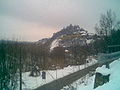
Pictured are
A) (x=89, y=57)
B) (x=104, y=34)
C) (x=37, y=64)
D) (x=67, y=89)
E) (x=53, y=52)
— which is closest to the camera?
(x=67, y=89)

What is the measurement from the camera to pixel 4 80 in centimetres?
2212

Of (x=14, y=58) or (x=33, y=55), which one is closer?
(x=14, y=58)

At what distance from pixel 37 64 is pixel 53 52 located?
8.77 metres

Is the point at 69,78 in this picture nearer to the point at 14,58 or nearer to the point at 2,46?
the point at 14,58

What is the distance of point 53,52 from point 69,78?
57.7 ft

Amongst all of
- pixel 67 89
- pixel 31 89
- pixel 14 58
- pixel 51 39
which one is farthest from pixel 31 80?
pixel 51 39

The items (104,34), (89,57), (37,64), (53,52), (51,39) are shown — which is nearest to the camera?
(37,64)

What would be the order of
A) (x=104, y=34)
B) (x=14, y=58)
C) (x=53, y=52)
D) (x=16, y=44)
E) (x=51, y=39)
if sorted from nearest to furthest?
(x=14, y=58), (x=16, y=44), (x=104, y=34), (x=53, y=52), (x=51, y=39)

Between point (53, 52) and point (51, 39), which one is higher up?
point (51, 39)

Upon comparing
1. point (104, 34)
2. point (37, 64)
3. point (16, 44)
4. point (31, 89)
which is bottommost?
point (31, 89)

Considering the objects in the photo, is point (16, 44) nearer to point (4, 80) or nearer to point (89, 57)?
point (4, 80)

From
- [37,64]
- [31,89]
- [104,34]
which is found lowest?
[31,89]

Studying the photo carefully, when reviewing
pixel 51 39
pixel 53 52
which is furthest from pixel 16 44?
pixel 51 39

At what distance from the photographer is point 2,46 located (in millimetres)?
25047
